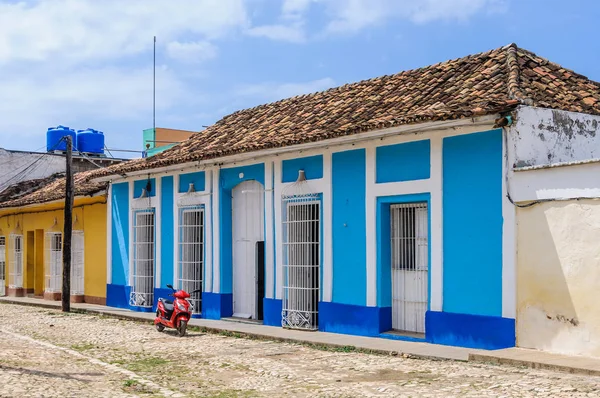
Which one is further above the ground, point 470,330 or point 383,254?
point 383,254

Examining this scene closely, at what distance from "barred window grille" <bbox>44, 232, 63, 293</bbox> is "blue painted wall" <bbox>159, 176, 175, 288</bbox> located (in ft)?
21.3

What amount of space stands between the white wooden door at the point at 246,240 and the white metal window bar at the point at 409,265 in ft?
11.1

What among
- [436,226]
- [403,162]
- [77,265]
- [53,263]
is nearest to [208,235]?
[403,162]

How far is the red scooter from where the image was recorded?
1315cm

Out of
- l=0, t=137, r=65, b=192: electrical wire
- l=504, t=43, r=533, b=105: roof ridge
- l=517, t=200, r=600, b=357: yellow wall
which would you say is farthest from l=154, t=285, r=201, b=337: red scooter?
l=0, t=137, r=65, b=192: electrical wire

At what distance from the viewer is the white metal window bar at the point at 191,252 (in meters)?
16.3

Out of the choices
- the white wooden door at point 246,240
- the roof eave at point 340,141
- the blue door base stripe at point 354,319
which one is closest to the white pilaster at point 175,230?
the roof eave at point 340,141

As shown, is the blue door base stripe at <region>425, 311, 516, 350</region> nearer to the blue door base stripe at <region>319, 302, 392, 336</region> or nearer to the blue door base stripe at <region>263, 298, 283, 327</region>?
the blue door base stripe at <region>319, 302, 392, 336</region>

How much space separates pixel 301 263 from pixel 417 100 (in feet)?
10.9

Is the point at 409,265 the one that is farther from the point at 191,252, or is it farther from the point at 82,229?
the point at 82,229

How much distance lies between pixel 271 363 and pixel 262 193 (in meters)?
5.21

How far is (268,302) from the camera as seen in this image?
46.3ft

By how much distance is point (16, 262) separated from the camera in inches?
1012

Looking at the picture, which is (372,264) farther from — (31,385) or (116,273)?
(116,273)
